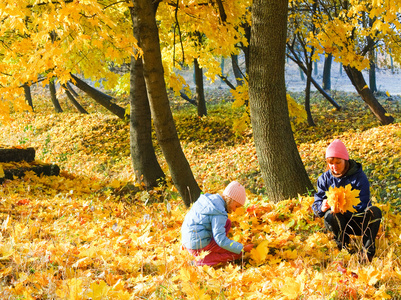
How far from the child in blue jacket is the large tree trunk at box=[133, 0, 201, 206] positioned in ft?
3.35

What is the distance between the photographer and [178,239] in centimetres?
398

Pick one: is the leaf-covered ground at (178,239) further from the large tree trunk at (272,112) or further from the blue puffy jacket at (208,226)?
the large tree trunk at (272,112)

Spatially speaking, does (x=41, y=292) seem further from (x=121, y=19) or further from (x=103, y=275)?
(x=121, y=19)

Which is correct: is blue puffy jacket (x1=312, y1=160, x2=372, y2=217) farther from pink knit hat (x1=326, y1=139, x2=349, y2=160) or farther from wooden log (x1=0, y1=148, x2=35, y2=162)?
wooden log (x1=0, y1=148, x2=35, y2=162)

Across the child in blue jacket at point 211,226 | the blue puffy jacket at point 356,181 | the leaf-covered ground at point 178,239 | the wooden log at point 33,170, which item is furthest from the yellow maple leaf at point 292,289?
the wooden log at point 33,170

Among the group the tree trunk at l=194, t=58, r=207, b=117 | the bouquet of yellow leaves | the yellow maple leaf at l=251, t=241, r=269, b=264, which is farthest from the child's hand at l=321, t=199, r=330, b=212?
the tree trunk at l=194, t=58, r=207, b=117

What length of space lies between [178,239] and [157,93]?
2.02 metres

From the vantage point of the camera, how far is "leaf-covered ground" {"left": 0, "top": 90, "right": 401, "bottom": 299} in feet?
8.23

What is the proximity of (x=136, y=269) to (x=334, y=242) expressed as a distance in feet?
6.26

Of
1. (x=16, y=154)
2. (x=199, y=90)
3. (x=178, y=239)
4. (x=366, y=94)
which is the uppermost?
(x=199, y=90)

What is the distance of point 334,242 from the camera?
3377 mm

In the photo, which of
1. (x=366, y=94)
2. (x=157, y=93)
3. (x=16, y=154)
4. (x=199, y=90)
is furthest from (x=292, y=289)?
(x=199, y=90)

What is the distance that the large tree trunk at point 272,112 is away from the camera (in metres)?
4.50

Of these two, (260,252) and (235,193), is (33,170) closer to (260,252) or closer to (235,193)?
(235,193)
